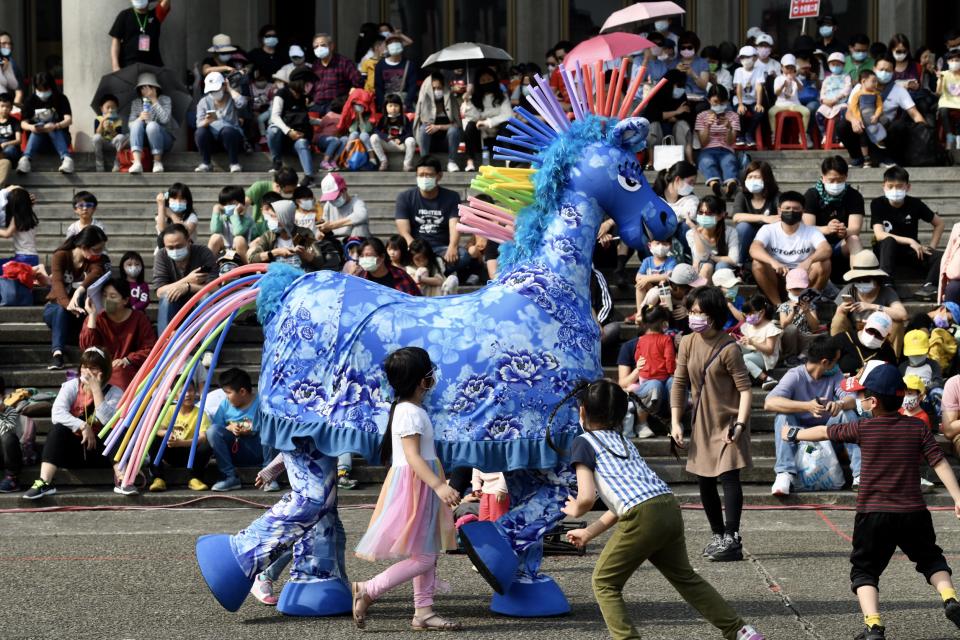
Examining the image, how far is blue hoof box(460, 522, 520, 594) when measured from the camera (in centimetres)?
670

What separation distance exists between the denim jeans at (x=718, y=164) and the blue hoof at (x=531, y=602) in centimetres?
851

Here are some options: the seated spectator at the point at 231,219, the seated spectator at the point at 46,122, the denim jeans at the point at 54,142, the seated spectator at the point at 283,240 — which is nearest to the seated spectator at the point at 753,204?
the seated spectator at the point at 283,240

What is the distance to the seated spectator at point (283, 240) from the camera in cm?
1244

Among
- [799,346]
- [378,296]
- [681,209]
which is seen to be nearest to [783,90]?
[681,209]

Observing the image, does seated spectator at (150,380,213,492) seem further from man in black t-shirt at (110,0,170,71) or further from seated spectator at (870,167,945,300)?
man in black t-shirt at (110,0,170,71)

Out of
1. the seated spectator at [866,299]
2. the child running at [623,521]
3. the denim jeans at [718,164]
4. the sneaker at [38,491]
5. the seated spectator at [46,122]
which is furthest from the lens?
the seated spectator at [46,122]

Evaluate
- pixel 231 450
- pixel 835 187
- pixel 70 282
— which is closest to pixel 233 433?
pixel 231 450

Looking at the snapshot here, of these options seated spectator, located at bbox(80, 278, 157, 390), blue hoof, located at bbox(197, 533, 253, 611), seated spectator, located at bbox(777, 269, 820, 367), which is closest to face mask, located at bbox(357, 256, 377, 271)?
seated spectator, located at bbox(80, 278, 157, 390)

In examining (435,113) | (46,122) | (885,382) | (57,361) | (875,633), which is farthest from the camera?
(46,122)

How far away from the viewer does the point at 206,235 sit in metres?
14.8

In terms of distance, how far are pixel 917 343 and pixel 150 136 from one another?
8624 millimetres

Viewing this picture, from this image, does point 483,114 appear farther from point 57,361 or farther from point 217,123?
point 57,361

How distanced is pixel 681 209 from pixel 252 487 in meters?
4.56

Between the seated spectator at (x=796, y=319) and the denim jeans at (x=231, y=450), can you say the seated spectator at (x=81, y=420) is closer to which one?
the denim jeans at (x=231, y=450)
